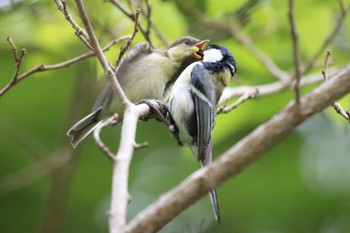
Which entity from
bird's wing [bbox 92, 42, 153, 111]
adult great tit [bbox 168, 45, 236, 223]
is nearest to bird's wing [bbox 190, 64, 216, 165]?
adult great tit [bbox 168, 45, 236, 223]

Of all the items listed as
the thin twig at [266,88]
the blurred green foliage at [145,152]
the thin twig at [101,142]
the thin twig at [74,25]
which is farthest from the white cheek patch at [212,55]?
the thin twig at [101,142]

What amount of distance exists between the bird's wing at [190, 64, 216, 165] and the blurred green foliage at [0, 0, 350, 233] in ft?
1.70

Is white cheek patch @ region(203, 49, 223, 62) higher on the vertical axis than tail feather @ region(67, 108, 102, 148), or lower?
lower

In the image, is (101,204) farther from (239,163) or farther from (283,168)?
(239,163)

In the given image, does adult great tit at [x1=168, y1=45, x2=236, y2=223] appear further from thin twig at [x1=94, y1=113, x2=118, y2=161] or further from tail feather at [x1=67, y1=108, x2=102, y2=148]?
thin twig at [x1=94, y1=113, x2=118, y2=161]

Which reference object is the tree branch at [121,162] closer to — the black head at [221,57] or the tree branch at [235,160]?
the tree branch at [235,160]

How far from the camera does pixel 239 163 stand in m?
1.74

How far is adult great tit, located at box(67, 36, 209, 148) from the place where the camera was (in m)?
3.48

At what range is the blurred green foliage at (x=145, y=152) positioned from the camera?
4066 mm

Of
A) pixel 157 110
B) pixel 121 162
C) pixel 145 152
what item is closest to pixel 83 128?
pixel 157 110

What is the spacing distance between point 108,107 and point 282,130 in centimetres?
173

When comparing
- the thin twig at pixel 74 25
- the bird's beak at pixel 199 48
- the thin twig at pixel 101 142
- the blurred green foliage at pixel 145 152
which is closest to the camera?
the thin twig at pixel 101 142

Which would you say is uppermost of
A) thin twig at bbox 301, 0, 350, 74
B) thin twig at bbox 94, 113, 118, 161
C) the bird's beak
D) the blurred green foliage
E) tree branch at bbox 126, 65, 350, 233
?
tree branch at bbox 126, 65, 350, 233

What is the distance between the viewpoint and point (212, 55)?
3.66m
